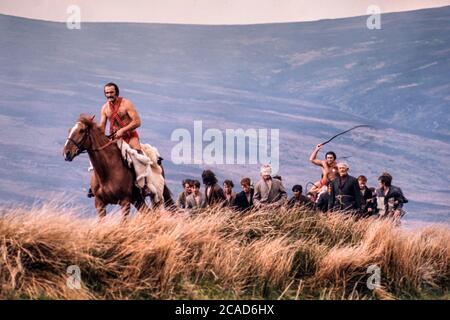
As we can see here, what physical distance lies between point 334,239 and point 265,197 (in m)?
1.23

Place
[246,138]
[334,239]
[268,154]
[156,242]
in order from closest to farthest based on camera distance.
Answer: [156,242], [334,239], [268,154], [246,138]

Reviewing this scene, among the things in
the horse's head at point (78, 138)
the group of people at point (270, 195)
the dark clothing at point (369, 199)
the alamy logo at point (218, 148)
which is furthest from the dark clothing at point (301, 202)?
the alamy logo at point (218, 148)

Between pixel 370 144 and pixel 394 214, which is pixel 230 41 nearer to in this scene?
pixel 370 144

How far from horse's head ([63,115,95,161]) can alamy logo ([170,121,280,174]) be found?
5.43m

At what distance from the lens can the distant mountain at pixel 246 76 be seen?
18.9 m

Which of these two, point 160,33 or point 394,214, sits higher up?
point 160,33

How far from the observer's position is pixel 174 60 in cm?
1923

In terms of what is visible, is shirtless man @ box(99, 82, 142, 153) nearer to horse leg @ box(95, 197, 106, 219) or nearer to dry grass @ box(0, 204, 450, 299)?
horse leg @ box(95, 197, 106, 219)

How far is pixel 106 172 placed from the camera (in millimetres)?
13172

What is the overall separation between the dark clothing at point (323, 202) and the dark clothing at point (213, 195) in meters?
1.18

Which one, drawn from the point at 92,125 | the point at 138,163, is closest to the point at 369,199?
the point at 138,163

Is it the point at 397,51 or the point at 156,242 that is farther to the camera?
the point at 397,51

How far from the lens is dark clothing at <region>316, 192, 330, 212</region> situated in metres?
14.0

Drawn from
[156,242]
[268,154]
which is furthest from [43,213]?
[268,154]
